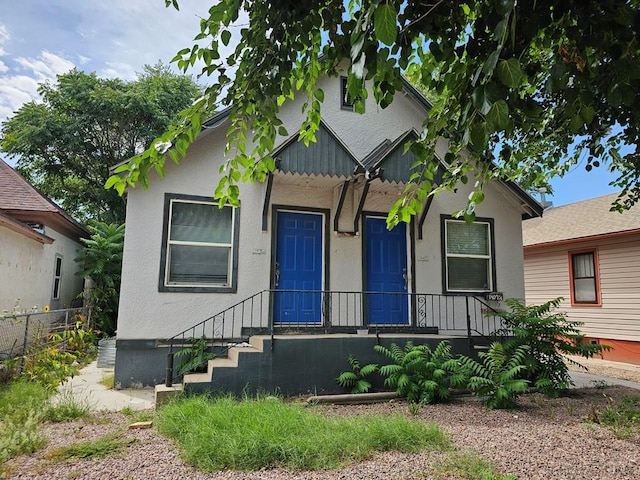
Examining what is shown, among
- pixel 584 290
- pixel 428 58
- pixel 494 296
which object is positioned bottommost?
pixel 494 296

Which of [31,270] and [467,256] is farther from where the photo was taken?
[31,270]

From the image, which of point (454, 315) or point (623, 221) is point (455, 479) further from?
point (623, 221)

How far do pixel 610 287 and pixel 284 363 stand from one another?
1004 centimetres

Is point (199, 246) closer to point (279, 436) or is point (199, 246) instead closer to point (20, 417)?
point (20, 417)

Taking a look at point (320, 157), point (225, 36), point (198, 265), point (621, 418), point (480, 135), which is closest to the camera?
point (480, 135)

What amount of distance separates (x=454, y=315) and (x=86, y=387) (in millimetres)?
6507

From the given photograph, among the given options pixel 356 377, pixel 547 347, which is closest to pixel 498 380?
pixel 547 347

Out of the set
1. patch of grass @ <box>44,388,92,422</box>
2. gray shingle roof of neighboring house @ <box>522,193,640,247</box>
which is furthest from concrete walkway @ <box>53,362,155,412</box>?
gray shingle roof of neighboring house @ <box>522,193,640,247</box>

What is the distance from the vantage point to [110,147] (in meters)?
18.8

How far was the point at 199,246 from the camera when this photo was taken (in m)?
7.16

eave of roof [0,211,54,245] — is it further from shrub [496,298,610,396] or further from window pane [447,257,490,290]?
shrub [496,298,610,396]

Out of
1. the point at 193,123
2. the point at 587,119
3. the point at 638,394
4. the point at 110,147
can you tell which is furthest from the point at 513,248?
the point at 110,147

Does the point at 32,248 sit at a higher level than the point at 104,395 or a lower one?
higher

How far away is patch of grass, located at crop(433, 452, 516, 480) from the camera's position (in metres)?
3.23
